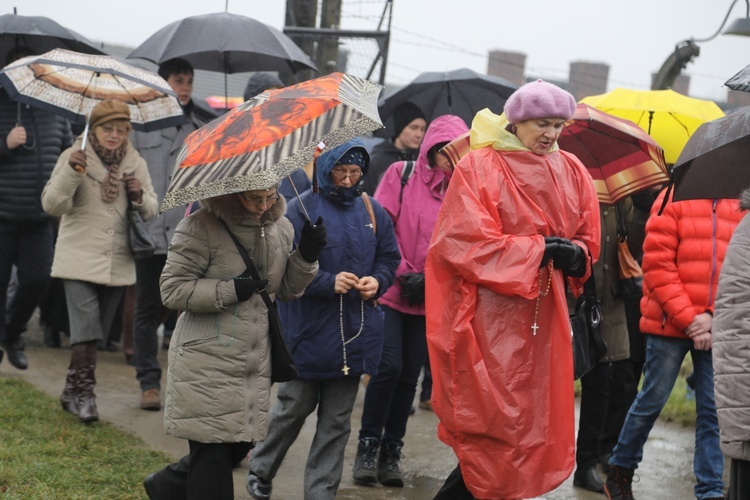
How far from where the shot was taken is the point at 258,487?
18.4 feet

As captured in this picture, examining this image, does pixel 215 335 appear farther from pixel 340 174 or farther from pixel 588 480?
pixel 588 480

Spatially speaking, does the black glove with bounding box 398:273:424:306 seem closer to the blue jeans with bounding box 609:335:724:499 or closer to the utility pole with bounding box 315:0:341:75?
the blue jeans with bounding box 609:335:724:499


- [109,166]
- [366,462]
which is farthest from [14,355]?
[366,462]

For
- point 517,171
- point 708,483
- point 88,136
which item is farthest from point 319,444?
point 88,136

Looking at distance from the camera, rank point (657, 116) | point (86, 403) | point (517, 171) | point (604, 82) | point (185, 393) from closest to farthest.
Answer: point (185, 393)
point (517, 171)
point (86, 403)
point (657, 116)
point (604, 82)

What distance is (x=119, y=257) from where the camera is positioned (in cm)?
691

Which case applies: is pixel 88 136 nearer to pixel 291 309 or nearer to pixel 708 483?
pixel 291 309

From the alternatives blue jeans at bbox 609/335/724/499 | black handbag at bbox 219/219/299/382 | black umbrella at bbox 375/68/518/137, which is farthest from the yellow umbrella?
black handbag at bbox 219/219/299/382

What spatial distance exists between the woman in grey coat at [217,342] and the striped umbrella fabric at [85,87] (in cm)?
206

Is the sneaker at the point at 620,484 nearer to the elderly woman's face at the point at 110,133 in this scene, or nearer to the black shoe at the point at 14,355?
the elderly woman's face at the point at 110,133

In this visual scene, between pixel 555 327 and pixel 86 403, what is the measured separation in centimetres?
319

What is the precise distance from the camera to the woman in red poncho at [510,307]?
4.93 meters

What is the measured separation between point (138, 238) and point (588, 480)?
3140mm

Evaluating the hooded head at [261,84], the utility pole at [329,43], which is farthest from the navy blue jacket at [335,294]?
the utility pole at [329,43]
